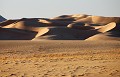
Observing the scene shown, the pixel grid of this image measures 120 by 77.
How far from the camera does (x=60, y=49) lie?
2561 cm

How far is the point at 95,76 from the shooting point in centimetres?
1090

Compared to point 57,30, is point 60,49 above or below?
below

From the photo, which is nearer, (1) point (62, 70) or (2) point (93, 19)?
(1) point (62, 70)

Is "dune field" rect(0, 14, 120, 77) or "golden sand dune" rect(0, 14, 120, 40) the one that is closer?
"dune field" rect(0, 14, 120, 77)

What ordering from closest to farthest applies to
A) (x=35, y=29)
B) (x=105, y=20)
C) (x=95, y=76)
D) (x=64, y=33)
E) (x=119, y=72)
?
(x=95, y=76), (x=119, y=72), (x=64, y=33), (x=35, y=29), (x=105, y=20)

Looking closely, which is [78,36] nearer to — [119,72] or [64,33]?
[64,33]

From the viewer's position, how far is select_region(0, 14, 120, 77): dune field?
12317 mm

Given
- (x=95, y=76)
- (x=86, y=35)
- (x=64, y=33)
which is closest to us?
(x=95, y=76)

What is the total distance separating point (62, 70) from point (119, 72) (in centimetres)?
246

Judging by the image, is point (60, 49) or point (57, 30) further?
point (57, 30)

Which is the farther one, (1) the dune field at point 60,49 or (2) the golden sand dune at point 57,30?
(2) the golden sand dune at point 57,30

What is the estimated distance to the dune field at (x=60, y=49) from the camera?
12.3 metres

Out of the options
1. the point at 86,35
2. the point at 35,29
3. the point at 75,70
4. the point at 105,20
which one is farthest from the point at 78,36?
the point at 75,70

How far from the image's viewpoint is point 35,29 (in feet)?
208
